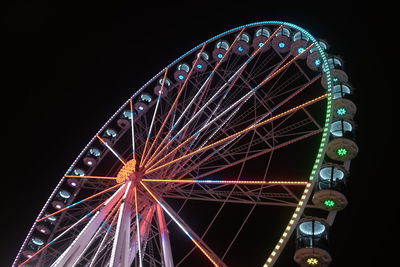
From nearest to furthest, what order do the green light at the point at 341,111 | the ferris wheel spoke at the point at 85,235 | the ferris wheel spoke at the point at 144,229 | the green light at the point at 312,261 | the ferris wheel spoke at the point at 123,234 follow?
the green light at the point at 312,261
the ferris wheel spoke at the point at 123,234
the green light at the point at 341,111
the ferris wheel spoke at the point at 85,235
the ferris wheel spoke at the point at 144,229

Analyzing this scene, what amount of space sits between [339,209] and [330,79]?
110 inches

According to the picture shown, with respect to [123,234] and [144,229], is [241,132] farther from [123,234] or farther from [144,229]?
[123,234]

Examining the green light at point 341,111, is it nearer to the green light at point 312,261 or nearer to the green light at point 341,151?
the green light at point 341,151

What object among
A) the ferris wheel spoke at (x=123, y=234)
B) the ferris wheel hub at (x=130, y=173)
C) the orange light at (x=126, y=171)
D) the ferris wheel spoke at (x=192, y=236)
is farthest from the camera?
the orange light at (x=126, y=171)

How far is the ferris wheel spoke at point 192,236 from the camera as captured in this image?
9.62 m

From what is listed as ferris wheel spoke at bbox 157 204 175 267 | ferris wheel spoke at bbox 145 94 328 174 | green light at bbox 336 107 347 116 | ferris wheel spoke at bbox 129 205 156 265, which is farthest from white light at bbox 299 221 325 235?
ferris wheel spoke at bbox 129 205 156 265

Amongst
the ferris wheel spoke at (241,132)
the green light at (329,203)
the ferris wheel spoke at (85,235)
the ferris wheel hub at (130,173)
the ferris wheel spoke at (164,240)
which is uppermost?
the ferris wheel spoke at (241,132)

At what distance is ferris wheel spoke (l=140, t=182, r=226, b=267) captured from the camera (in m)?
9.62

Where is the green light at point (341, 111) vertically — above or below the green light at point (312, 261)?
above

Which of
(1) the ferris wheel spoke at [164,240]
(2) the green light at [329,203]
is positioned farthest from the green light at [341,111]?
(1) the ferris wheel spoke at [164,240]

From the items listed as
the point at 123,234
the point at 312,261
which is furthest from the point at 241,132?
the point at 312,261

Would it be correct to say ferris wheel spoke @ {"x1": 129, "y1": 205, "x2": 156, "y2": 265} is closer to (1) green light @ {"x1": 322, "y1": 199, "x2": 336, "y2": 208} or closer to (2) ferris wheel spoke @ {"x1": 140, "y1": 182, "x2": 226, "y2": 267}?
(2) ferris wheel spoke @ {"x1": 140, "y1": 182, "x2": 226, "y2": 267}

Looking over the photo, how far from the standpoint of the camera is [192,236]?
407 inches

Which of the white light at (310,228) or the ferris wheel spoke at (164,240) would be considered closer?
the white light at (310,228)
